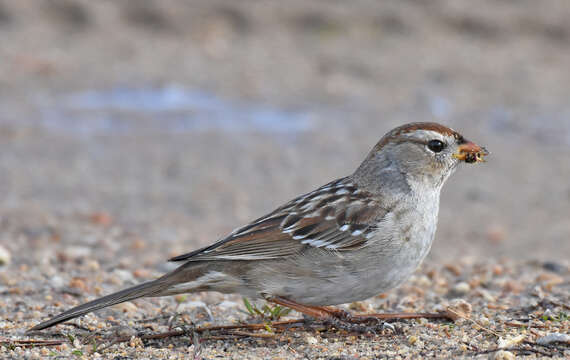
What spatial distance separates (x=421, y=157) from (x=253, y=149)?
588cm

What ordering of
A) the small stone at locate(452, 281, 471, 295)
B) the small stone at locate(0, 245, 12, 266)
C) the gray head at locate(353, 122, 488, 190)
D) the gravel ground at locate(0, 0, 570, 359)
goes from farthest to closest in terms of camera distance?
the small stone at locate(0, 245, 12, 266)
the small stone at locate(452, 281, 471, 295)
the gray head at locate(353, 122, 488, 190)
the gravel ground at locate(0, 0, 570, 359)

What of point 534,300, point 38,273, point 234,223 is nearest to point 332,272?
point 534,300

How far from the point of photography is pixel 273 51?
14.3 meters

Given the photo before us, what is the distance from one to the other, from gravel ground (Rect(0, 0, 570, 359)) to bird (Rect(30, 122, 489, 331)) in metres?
0.25

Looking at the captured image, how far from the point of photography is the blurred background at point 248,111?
31.1ft

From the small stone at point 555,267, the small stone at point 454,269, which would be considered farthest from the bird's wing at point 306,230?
the small stone at point 555,267

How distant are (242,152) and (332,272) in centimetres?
638

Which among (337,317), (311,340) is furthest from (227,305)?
(311,340)

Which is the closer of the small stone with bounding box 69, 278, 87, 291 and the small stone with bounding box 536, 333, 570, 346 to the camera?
the small stone with bounding box 536, 333, 570, 346

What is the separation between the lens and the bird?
5262 mm

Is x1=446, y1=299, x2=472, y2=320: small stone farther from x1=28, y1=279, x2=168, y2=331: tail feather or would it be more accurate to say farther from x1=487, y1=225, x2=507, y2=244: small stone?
x1=487, y1=225, x2=507, y2=244: small stone

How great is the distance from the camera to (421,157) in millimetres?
5887

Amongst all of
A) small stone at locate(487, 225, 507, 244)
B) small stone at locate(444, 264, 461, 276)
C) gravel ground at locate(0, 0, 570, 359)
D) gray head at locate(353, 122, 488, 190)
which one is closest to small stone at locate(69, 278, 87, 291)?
gravel ground at locate(0, 0, 570, 359)

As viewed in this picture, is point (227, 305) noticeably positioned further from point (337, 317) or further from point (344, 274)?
point (344, 274)
